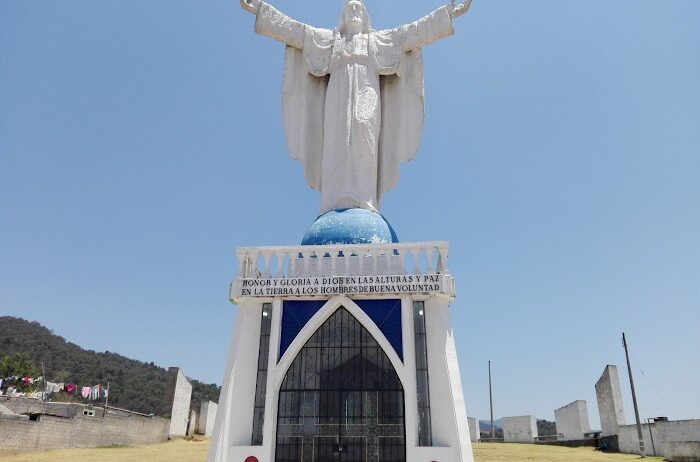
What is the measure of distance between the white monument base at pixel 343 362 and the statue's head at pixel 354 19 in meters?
8.84

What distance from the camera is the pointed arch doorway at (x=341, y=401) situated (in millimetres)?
10984

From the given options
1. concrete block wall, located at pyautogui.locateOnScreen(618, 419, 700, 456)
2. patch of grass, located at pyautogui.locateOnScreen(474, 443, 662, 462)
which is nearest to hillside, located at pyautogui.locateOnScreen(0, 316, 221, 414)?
patch of grass, located at pyautogui.locateOnScreen(474, 443, 662, 462)

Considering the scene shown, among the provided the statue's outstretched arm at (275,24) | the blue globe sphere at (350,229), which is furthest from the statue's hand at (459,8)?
the blue globe sphere at (350,229)

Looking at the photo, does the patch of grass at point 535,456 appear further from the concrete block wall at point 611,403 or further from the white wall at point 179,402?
the white wall at point 179,402

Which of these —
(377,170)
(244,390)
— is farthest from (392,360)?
(377,170)

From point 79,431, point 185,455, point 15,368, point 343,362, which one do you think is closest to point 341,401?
point 343,362

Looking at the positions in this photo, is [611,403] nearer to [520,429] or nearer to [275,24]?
[520,429]

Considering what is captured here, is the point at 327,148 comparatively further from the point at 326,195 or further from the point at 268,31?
the point at 268,31

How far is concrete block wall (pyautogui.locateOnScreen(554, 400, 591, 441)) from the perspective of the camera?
27375 mm

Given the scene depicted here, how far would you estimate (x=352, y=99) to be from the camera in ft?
54.2

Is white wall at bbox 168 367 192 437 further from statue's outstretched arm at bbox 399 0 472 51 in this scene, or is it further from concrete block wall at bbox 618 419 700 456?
concrete block wall at bbox 618 419 700 456

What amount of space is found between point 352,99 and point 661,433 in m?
20.7

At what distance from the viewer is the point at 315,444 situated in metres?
11.0

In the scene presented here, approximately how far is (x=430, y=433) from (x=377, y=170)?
29.1 ft
